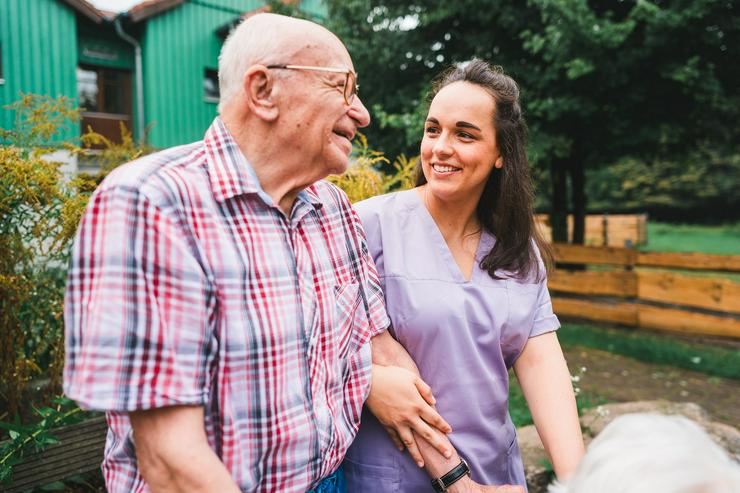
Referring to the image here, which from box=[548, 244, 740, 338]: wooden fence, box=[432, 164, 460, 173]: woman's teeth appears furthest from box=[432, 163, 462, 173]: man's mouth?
box=[548, 244, 740, 338]: wooden fence

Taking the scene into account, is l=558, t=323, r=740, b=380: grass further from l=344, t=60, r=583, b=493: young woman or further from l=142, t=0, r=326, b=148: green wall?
l=142, t=0, r=326, b=148: green wall

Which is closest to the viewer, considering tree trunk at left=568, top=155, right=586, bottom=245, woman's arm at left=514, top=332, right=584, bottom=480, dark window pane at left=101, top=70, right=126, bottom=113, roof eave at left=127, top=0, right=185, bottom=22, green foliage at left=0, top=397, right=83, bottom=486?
woman's arm at left=514, top=332, right=584, bottom=480

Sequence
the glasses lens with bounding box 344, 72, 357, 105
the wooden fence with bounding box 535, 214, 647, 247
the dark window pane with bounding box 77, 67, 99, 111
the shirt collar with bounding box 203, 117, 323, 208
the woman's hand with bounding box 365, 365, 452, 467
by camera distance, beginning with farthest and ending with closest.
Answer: the wooden fence with bounding box 535, 214, 647, 247, the dark window pane with bounding box 77, 67, 99, 111, the woman's hand with bounding box 365, 365, 452, 467, the glasses lens with bounding box 344, 72, 357, 105, the shirt collar with bounding box 203, 117, 323, 208

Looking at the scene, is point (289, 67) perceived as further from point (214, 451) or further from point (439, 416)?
point (439, 416)

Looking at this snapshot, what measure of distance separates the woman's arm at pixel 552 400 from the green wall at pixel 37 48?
13.3 m

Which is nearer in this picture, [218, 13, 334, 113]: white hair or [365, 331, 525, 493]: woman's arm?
[218, 13, 334, 113]: white hair

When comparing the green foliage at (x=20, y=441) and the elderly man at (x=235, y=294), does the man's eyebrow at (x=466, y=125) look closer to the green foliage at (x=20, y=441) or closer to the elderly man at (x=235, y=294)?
the elderly man at (x=235, y=294)

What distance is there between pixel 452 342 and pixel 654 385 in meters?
5.32

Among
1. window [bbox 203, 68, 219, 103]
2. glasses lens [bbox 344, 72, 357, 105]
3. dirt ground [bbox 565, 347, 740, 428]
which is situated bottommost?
dirt ground [bbox 565, 347, 740, 428]

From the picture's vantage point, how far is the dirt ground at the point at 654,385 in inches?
223

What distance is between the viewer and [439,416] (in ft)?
5.65

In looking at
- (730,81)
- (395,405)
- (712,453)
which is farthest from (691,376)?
(712,453)

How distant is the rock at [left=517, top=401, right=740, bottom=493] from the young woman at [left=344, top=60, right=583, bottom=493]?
165 centimetres

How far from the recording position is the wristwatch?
172cm
